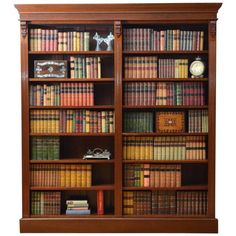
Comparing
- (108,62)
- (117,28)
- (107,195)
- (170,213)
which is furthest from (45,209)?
(117,28)

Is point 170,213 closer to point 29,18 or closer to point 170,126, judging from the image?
point 170,126

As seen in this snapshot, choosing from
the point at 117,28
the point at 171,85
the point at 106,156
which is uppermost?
the point at 117,28

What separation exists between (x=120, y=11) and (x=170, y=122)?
1.49 meters

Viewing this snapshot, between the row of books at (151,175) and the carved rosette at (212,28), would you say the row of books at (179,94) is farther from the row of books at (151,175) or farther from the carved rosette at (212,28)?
the row of books at (151,175)

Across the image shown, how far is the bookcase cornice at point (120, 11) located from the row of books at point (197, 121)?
1.17 m

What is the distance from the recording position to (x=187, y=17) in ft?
19.0

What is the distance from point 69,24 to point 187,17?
4.80 ft

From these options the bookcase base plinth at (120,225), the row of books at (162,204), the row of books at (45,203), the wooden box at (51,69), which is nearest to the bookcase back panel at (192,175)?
the row of books at (162,204)

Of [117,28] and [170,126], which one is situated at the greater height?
[117,28]

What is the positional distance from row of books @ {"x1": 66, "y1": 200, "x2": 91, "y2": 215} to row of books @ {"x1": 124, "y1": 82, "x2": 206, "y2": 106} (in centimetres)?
138

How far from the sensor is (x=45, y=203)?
19.7ft

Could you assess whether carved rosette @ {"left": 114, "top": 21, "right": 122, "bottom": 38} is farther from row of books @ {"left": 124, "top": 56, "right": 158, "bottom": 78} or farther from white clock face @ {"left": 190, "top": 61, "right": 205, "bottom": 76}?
white clock face @ {"left": 190, "top": 61, "right": 205, "bottom": 76}

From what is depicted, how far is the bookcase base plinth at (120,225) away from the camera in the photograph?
19.2 ft

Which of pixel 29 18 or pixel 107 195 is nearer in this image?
pixel 29 18
